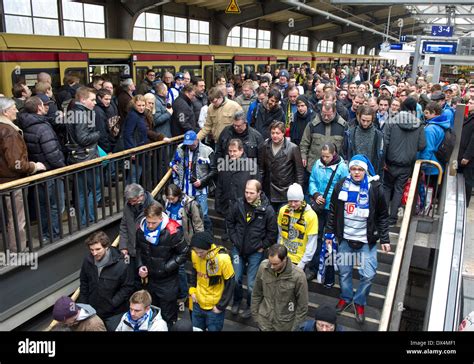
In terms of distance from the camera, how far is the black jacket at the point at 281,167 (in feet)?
17.6

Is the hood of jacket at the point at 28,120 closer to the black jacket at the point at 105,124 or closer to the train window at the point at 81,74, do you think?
the black jacket at the point at 105,124

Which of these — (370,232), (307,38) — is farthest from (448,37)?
(370,232)

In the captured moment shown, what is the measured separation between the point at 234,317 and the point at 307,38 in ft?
111

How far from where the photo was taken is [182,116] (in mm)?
7129

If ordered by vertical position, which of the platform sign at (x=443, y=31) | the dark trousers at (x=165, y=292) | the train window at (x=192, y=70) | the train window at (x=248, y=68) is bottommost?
the dark trousers at (x=165, y=292)

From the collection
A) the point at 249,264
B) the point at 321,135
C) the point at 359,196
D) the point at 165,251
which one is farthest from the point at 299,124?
the point at 165,251

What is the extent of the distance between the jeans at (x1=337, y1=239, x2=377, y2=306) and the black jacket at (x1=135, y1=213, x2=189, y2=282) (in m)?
1.72

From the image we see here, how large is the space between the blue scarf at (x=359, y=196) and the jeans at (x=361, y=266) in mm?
389

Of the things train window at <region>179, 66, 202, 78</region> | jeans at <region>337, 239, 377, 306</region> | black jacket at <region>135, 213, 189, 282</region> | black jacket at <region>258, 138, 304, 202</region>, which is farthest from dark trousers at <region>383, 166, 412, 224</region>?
train window at <region>179, 66, 202, 78</region>

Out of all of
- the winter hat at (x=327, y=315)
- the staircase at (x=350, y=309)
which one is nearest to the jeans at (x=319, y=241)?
the staircase at (x=350, y=309)

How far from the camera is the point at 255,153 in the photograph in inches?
222

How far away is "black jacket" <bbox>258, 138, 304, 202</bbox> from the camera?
5.38 meters
